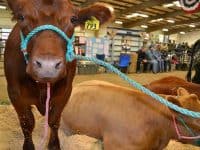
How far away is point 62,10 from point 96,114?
4.41 feet

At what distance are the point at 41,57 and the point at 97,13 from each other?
74 centimetres

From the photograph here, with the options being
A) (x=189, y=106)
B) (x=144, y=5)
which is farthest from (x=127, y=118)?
(x=144, y=5)

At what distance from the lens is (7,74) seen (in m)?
2.09

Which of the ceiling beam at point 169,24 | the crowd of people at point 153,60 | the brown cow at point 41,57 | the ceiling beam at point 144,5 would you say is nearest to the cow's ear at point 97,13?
the brown cow at point 41,57

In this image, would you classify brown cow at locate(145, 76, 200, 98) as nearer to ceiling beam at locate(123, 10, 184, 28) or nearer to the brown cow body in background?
→ the brown cow body in background

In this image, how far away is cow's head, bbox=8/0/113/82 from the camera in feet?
4.48

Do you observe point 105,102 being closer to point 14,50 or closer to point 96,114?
point 96,114

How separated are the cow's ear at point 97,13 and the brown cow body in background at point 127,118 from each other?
78cm

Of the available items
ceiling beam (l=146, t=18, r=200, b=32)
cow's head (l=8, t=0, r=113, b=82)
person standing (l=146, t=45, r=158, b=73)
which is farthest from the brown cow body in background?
ceiling beam (l=146, t=18, r=200, b=32)

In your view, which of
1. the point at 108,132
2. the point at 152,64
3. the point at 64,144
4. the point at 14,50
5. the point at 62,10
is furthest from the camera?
the point at 152,64

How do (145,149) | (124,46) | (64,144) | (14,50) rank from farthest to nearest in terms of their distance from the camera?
(124,46), (64,144), (145,149), (14,50)

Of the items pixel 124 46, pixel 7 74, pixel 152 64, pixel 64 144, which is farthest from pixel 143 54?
pixel 7 74

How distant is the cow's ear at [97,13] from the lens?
1.94 meters

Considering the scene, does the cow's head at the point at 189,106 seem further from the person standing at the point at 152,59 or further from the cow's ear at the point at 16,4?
the person standing at the point at 152,59
